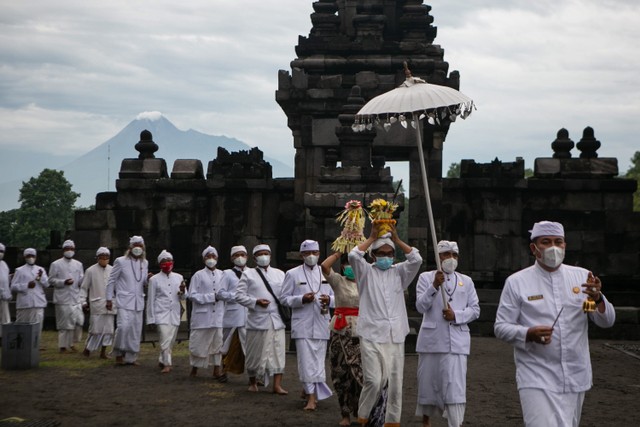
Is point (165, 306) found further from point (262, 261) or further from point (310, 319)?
point (310, 319)

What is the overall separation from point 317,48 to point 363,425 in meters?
15.0

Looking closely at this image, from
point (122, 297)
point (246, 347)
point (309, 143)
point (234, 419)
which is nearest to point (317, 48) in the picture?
point (309, 143)

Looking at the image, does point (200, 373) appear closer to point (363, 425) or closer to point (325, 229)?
point (325, 229)

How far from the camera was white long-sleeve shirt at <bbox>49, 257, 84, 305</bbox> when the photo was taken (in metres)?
20.4

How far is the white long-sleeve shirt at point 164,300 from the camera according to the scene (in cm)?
1705

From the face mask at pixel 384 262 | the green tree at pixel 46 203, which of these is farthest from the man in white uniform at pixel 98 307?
the green tree at pixel 46 203

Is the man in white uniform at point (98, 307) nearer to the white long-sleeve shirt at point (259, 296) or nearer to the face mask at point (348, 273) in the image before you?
the white long-sleeve shirt at point (259, 296)

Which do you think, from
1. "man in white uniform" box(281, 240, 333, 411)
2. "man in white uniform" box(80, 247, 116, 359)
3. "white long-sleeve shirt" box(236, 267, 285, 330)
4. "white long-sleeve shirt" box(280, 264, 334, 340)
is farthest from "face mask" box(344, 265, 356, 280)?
"man in white uniform" box(80, 247, 116, 359)

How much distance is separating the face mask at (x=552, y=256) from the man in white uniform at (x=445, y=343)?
2.71 metres

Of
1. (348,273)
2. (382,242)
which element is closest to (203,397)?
(348,273)

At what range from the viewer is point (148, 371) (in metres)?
16.6

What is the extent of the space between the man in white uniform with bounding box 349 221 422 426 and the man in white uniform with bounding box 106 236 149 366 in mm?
7610

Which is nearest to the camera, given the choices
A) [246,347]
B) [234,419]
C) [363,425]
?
[363,425]

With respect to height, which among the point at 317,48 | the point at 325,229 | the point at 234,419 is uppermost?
the point at 317,48
